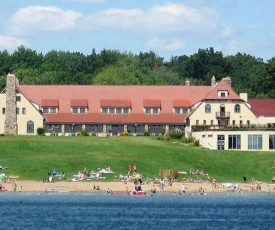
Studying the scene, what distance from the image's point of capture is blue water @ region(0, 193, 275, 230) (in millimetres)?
88312

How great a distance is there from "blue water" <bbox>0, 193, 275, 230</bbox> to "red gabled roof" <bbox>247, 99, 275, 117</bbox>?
132 ft

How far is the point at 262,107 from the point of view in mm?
159125

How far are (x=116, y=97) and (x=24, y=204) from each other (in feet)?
190

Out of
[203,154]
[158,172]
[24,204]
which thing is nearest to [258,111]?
[203,154]

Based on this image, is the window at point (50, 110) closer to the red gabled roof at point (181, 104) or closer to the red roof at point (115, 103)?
the red roof at point (115, 103)

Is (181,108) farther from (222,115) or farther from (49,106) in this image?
(49,106)

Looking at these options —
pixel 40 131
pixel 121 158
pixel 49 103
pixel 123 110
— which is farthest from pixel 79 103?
pixel 121 158

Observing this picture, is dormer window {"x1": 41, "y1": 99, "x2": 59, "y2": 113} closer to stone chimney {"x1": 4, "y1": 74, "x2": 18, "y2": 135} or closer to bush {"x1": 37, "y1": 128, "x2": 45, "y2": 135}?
bush {"x1": 37, "y1": 128, "x2": 45, "y2": 135}

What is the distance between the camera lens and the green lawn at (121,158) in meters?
124

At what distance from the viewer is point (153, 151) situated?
132 meters

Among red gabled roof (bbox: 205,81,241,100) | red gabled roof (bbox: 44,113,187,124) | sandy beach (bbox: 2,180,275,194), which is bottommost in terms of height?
sandy beach (bbox: 2,180,275,194)

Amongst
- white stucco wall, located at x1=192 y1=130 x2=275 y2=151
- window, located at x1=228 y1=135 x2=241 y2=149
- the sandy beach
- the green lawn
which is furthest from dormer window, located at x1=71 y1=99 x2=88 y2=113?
the sandy beach

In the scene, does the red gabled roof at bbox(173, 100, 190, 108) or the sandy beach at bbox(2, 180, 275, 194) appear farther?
the red gabled roof at bbox(173, 100, 190, 108)

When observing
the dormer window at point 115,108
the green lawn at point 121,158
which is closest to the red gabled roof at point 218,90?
the dormer window at point 115,108
